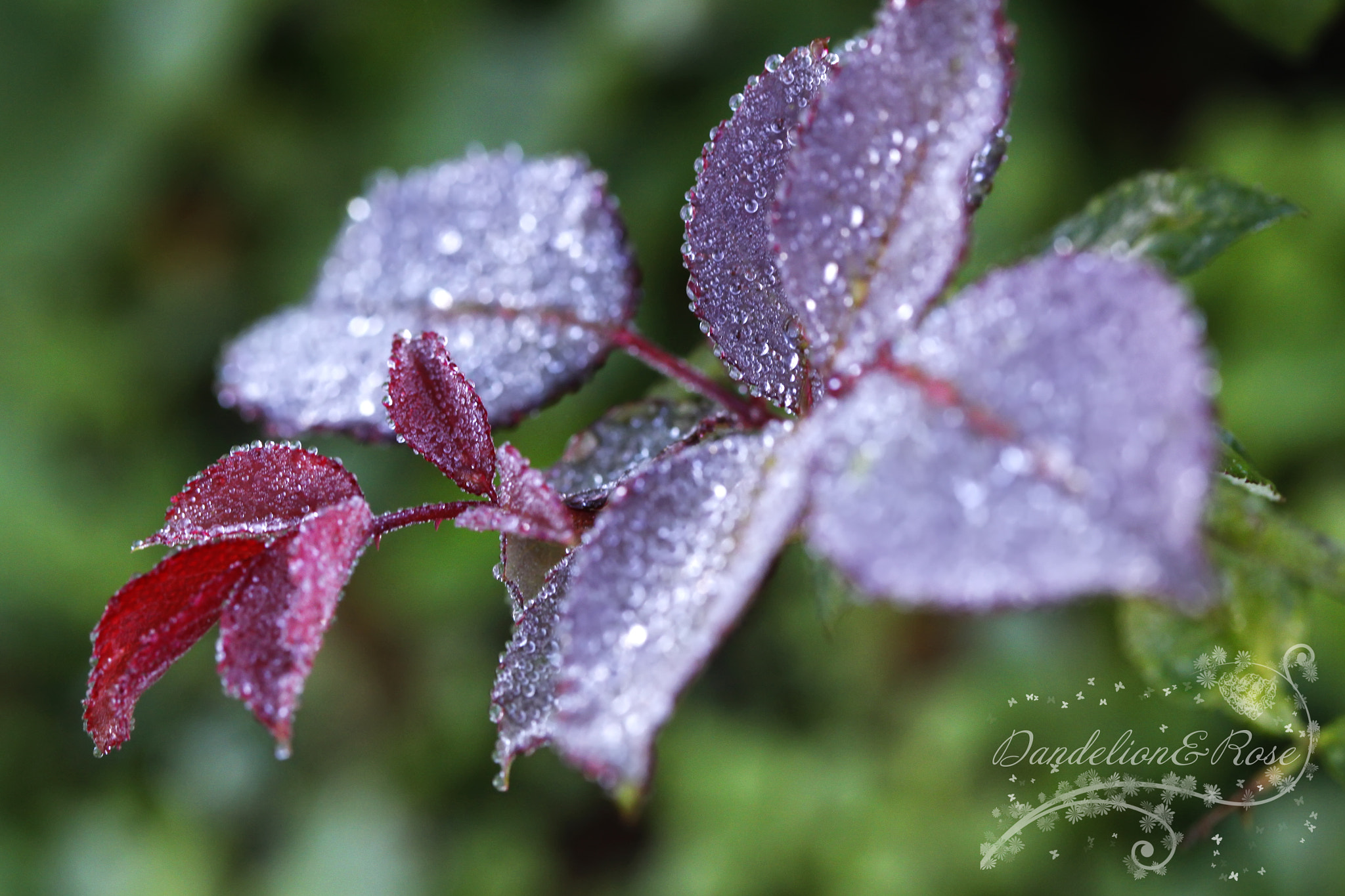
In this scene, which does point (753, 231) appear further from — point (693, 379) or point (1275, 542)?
point (1275, 542)

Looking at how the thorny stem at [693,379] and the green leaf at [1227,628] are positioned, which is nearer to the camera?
the green leaf at [1227,628]

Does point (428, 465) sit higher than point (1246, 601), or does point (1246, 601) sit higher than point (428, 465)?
point (1246, 601)

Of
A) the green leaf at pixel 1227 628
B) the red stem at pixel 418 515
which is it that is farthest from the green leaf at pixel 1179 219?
the red stem at pixel 418 515

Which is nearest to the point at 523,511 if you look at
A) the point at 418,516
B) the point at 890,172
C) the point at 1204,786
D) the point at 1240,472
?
the point at 418,516

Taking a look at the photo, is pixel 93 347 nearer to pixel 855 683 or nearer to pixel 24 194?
pixel 24 194

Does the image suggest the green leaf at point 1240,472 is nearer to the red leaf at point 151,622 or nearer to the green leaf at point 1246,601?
the green leaf at point 1246,601

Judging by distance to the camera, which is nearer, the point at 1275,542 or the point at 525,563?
the point at 1275,542

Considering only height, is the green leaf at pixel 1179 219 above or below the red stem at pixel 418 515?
below
